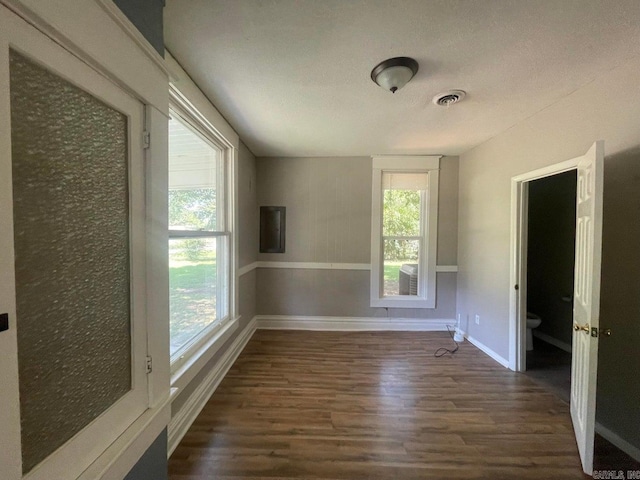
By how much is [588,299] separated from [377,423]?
155 centimetres

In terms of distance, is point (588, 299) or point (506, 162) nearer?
point (588, 299)

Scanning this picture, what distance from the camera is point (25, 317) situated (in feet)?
2.12

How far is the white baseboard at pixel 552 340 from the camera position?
298 centimetres

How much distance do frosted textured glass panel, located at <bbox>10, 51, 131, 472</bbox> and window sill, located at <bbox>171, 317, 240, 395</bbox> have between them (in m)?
0.52

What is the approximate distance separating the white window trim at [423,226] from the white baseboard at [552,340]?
1362 millimetres

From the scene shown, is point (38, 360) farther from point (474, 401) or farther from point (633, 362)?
point (633, 362)

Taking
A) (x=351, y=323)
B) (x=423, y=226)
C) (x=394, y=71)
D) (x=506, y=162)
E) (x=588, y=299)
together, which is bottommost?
(x=351, y=323)

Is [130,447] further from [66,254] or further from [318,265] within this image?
[318,265]

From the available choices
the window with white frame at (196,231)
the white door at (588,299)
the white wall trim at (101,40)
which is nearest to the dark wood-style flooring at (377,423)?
→ the white door at (588,299)

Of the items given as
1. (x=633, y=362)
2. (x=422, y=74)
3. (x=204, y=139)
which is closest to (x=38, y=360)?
(x=204, y=139)

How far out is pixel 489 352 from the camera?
2789mm

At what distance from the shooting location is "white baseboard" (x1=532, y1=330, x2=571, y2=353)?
117 inches

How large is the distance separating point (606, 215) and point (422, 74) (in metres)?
1.54

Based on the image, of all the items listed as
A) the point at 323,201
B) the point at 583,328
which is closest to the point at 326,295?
the point at 323,201
